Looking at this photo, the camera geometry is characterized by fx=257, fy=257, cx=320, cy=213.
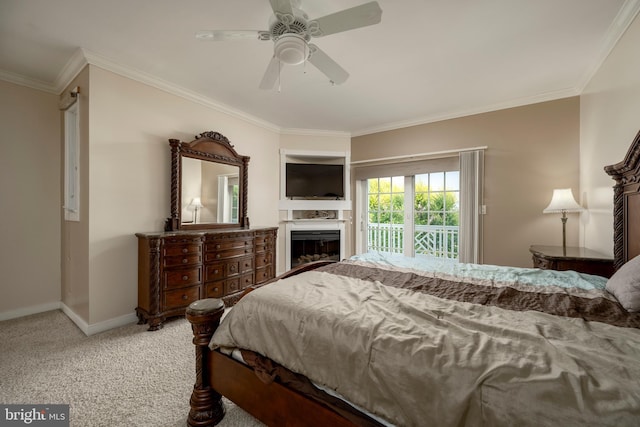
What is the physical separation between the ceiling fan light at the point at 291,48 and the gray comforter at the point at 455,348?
4.86ft

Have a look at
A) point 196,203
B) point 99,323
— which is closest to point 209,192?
point 196,203

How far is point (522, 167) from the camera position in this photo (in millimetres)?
3223

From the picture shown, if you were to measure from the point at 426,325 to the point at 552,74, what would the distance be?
320 cm

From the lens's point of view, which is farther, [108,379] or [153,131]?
[153,131]

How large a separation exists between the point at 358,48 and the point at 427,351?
7.78 feet

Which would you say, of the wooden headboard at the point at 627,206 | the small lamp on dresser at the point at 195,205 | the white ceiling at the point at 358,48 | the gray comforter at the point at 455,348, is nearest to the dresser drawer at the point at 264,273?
the small lamp on dresser at the point at 195,205

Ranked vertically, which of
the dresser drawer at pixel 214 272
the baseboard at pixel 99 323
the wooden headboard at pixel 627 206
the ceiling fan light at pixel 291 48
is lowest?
the baseboard at pixel 99 323

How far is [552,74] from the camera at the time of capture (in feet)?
8.77

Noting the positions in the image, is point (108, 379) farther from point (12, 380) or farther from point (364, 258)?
point (364, 258)

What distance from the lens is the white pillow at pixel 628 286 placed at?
118 cm

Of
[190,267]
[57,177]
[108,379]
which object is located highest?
[57,177]

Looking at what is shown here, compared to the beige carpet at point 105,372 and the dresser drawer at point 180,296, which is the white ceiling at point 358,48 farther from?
the beige carpet at point 105,372

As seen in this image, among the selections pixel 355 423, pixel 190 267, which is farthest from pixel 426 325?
pixel 190 267

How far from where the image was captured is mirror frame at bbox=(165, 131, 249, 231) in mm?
2922
